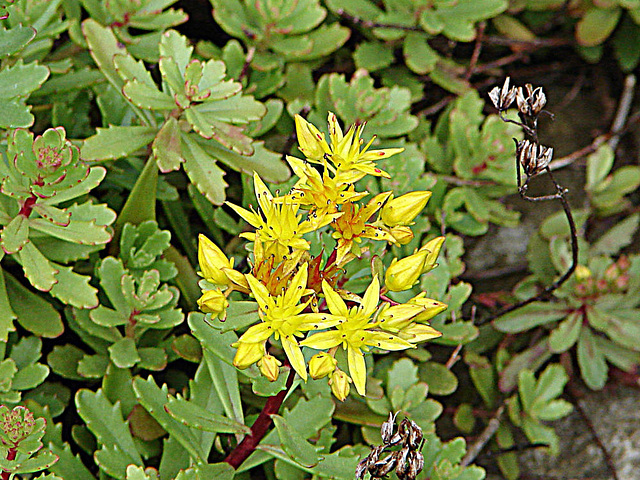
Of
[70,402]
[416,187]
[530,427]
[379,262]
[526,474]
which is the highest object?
[379,262]

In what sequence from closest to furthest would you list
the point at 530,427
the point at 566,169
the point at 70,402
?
the point at 70,402 < the point at 530,427 < the point at 566,169

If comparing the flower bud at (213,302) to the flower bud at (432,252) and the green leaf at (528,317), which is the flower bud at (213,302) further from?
the green leaf at (528,317)

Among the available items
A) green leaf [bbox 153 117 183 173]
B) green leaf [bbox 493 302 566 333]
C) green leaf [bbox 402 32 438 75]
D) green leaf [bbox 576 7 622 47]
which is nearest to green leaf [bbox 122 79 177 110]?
green leaf [bbox 153 117 183 173]

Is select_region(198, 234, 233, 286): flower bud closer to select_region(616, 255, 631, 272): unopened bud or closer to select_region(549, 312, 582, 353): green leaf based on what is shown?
select_region(549, 312, 582, 353): green leaf

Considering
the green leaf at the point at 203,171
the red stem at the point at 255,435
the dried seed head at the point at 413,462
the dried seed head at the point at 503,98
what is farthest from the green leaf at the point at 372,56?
the dried seed head at the point at 413,462

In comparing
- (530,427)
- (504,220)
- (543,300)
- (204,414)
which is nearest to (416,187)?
(504,220)

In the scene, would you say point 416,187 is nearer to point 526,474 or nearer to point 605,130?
point 526,474
